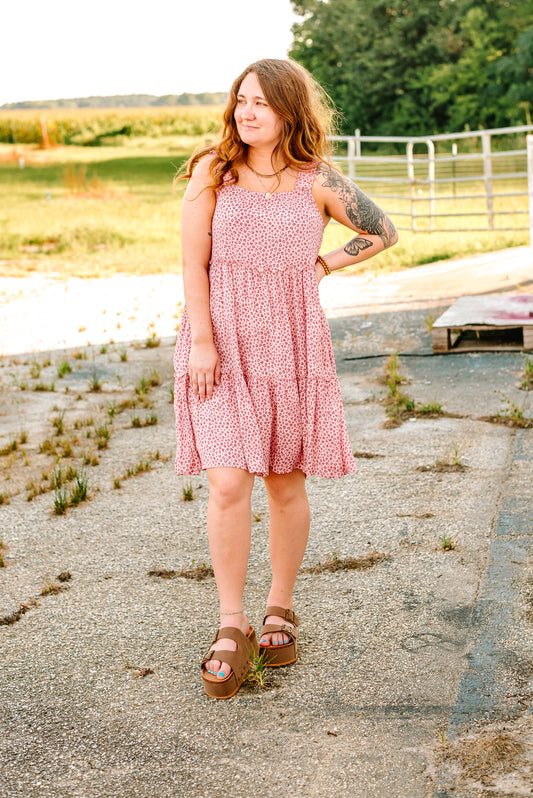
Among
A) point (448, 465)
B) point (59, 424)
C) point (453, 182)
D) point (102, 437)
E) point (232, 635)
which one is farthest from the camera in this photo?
point (453, 182)

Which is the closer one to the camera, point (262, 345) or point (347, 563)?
point (262, 345)

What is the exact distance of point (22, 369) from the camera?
761 cm

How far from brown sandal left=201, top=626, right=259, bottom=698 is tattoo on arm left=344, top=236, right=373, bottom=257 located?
1283 millimetres

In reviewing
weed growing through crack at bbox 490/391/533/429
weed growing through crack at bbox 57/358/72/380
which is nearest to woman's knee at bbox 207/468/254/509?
weed growing through crack at bbox 490/391/533/429

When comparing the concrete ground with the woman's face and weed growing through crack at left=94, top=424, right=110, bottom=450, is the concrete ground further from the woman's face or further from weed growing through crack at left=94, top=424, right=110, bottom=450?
the woman's face

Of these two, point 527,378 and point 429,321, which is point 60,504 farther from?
point 429,321

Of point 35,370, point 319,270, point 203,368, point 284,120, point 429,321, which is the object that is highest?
point 284,120

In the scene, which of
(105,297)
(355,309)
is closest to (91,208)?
(105,297)

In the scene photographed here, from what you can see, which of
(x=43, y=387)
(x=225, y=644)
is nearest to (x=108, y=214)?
(x=43, y=387)

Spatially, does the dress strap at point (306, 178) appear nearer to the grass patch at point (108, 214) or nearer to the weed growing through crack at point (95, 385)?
the grass patch at point (108, 214)

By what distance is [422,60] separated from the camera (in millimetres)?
43375

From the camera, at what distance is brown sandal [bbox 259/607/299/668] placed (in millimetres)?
2961

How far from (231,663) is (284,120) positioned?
1636 mm

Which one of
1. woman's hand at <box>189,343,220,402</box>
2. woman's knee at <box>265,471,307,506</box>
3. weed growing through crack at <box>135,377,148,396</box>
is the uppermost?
woman's hand at <box>189,343,220,402</box>
